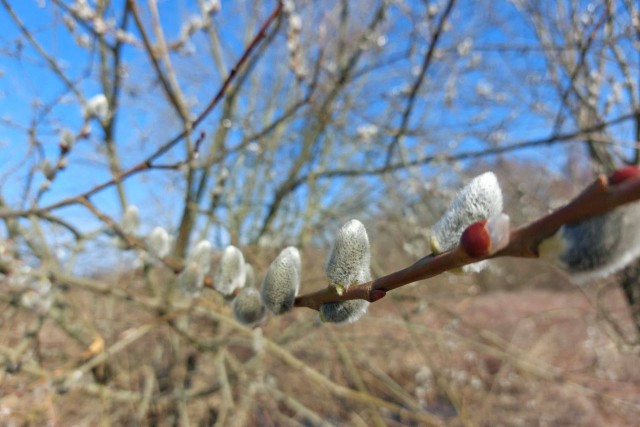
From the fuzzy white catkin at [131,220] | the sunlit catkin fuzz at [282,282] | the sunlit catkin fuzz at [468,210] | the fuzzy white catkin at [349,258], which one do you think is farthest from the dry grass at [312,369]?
the sunlit catkin fuzz at [468,210]

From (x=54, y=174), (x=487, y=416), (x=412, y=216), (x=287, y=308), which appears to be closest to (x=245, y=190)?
(x=412, y=216)

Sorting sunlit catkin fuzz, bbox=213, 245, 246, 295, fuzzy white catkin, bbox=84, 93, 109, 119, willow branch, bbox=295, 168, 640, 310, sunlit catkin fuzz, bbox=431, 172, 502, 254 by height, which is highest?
fuzzy white catkin, bbox=84, 93, 109, 119

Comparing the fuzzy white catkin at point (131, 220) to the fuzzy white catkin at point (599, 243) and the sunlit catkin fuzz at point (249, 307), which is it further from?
the fuzzy white catkin at point (599, 243)

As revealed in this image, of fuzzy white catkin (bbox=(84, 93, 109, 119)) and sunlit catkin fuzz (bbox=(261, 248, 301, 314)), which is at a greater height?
fuzzy white catkin (bbox=(84, 93, 109, 119))

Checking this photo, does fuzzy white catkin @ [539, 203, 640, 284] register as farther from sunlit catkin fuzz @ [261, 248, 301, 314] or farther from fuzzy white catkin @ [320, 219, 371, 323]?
sunlit catkin fuzz @ [261, 248, 301, 314]

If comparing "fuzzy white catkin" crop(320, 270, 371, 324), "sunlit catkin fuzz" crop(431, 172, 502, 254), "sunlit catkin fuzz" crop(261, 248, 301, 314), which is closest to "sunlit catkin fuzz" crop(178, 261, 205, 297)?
"sunlit catkin fuzz" crop(261, 248, 301, 314)

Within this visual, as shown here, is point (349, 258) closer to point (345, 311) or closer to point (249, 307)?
point (345, 311)
